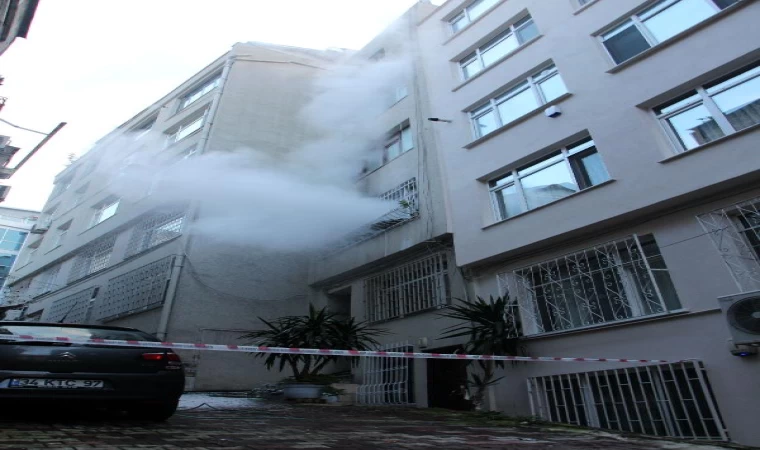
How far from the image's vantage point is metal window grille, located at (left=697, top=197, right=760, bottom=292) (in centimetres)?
569

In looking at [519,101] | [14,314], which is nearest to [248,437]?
[519,101]

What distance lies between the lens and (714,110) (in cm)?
667

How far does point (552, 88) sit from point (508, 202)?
2570 mm

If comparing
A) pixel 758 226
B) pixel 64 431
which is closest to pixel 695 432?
pixel 758 226

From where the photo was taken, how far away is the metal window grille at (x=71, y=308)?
14211mm

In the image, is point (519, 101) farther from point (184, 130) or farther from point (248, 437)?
point (184, 130)

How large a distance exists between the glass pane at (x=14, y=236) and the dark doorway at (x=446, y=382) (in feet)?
108

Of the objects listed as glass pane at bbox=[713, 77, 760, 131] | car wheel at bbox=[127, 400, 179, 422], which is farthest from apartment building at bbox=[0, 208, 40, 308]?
glass pane at bbox=[713, 77, 760, 131]

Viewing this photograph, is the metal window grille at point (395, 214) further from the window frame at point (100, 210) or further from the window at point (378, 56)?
the window frame at point (100, 210)

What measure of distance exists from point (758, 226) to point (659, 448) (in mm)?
3770

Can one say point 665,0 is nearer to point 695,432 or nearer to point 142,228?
point 695,432

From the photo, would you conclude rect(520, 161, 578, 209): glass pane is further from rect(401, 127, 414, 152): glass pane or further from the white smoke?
rect(401, 127, 414, 152): glass pane

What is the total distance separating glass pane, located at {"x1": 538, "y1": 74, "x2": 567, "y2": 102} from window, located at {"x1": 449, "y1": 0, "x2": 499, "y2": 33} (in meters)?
3.52

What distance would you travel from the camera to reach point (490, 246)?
8297 mm
